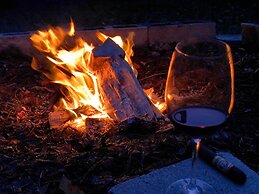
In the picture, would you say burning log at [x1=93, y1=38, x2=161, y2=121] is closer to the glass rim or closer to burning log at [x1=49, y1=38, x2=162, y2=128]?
burning log at [x1=49, y1=38, x2=162, y2=128]

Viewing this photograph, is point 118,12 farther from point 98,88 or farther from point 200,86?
point 200,86

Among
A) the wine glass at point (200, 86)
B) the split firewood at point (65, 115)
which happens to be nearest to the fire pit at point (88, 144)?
the split firewood at point (65, 115)

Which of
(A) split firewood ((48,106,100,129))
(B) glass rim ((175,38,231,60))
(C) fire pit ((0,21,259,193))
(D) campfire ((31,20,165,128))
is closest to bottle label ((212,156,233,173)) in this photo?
(C) fire pit ((0,21,259,193))

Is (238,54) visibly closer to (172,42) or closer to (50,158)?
(172,42)

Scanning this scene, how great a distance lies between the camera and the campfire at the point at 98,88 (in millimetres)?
3191

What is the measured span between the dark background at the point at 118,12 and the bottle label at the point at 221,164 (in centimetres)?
462

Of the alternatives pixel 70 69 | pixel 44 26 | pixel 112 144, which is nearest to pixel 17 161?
pixel 112 144

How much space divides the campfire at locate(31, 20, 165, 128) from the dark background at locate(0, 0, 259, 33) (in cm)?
343

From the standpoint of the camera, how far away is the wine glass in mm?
1762

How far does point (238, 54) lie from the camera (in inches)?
179

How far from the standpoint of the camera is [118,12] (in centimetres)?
758

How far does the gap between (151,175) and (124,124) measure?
788mm

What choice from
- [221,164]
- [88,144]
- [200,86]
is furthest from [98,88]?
[200,86]

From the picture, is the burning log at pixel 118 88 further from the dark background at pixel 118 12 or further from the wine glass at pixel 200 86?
the dark background at pixel 118 12
